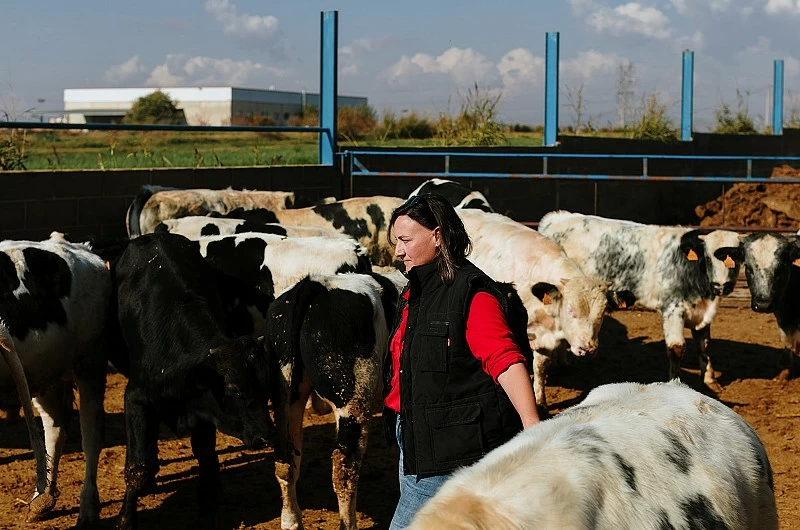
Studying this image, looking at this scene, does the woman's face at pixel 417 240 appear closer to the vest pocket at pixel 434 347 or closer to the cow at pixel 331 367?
the vest pocket at pixel 434 347

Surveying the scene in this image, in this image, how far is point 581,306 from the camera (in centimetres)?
843

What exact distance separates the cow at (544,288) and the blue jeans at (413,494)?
4.73 meters

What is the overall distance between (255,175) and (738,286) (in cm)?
664

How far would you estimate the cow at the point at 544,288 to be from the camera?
8422 millimetres

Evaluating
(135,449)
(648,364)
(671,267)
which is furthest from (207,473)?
(648,364)

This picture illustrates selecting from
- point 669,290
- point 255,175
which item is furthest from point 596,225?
point 255,175

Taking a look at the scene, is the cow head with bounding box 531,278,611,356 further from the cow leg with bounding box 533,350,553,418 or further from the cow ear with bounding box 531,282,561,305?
the cow leg with bounding box 533,350,553,418

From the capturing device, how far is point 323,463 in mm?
7371

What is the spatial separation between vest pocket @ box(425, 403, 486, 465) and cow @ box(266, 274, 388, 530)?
2.11 meters

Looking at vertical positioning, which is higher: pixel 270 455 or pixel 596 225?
pixel 596 225

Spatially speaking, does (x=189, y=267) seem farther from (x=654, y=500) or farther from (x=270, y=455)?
(x=654, y=500)

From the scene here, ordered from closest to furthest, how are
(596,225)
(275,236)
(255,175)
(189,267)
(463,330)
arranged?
1. (463,330)
2. (189,267)
3. (275,236)
4. (596,225)
5. (255,175)

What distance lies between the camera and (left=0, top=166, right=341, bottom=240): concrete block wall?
1024 centimetres

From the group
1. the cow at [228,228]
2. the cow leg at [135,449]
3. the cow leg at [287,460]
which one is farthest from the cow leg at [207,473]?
the cow at [228,228]
